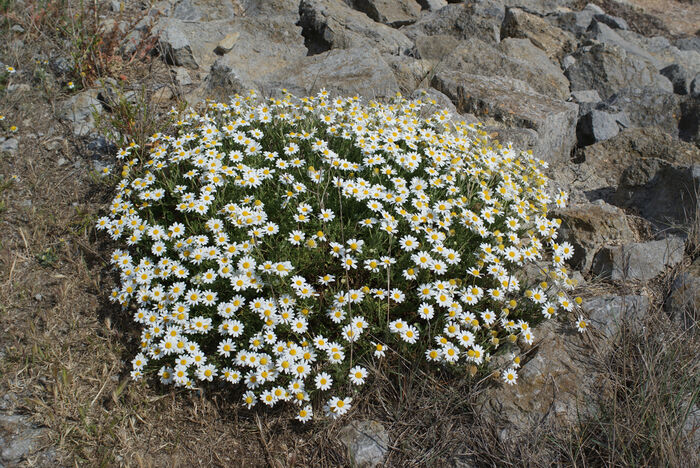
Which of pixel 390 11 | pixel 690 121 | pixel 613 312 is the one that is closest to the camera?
pixel 613 312

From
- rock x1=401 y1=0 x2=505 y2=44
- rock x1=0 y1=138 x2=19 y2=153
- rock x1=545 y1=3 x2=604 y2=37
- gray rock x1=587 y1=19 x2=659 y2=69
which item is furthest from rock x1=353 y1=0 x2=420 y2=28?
rock x1=0 y1=138 x2=19 y2=153

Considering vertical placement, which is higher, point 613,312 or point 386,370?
point 613,312

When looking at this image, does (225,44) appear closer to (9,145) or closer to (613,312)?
(9,145)

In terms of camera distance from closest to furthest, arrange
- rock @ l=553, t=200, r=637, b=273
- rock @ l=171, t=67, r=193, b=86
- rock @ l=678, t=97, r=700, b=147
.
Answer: rock @ l=553, t=200, r=637, b=273 < rock @ l=171, t=67, r=193, b=86 < rock @ l=678, t=97, r=700, b=147

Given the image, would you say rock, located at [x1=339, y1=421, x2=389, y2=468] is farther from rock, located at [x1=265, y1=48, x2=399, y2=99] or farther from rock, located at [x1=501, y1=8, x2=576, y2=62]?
rock, located at [x1=501, y1=8, x2=576, y2=62]

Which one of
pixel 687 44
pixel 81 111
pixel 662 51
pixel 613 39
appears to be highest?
pixel 81 111

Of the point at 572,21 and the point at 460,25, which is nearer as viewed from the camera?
the point at 460,25

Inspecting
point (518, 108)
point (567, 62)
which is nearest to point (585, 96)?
point (567, 62)

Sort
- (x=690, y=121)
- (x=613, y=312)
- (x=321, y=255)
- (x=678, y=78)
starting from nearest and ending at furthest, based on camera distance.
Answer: (x=321, y=255) < (x=613, y=312) < (x=690, y=121) < (x=678, y=78)

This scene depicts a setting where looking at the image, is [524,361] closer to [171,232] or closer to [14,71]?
[171,232]
